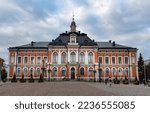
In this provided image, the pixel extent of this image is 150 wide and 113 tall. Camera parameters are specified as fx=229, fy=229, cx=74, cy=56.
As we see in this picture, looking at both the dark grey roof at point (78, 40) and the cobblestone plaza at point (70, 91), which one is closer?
the cobblestone plaza at point (70, 91)

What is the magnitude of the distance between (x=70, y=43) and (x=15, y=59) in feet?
55.5

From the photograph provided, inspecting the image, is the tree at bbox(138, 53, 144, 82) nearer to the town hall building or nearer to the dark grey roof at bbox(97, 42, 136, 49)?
the town hall building

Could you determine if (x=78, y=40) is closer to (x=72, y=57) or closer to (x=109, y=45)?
(x=72, y=57)

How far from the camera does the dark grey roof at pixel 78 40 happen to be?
67562 mm

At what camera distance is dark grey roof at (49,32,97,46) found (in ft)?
222

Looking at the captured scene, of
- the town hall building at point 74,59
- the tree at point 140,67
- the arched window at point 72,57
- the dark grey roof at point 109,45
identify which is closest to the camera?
the town hall building at point 74,59

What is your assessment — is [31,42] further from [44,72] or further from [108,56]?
[108,56]

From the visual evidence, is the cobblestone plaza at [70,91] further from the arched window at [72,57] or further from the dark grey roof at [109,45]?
the dark grey roof at [109,45]

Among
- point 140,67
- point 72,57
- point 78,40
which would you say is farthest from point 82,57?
point 140,67

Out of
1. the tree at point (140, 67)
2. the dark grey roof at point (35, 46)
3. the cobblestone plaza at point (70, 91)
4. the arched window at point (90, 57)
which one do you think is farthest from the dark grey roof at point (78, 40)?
the cobblestone plaza at point (70, 91)

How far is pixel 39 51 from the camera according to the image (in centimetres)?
6812

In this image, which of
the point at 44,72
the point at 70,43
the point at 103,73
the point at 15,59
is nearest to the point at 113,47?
the point at 103,73

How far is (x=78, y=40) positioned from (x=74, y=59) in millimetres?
5934

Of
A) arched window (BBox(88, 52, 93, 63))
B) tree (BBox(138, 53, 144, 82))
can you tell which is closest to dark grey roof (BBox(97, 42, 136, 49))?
arched window (BBox(88, 52, 93, 63))
